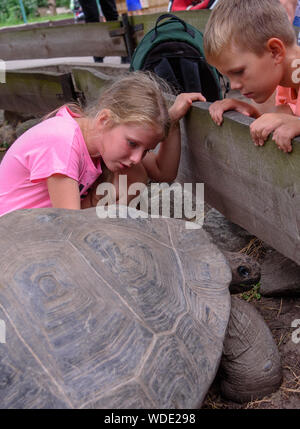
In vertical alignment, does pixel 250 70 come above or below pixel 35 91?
above

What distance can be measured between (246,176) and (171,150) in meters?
0.55

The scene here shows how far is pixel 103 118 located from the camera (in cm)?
218

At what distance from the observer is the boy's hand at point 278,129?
154 cm

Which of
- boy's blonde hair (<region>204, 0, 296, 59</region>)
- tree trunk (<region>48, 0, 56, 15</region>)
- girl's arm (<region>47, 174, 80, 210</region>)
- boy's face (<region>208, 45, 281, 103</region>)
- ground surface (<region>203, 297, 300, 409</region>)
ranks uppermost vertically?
boy's blonde hair (<region>204, 0, 296, 59</region>)

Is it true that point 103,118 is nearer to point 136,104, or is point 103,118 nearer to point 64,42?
point 136,104

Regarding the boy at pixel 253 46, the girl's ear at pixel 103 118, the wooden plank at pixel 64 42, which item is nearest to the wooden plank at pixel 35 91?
the wooden plank at pixel 64 42

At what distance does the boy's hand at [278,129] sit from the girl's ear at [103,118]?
0.76 metres

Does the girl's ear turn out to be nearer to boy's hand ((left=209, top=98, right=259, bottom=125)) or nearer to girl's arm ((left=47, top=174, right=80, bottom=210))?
girl's arm ((left=47, top=174, right=80, bottom=210))

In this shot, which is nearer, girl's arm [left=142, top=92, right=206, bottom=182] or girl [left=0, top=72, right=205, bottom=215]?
girl [left=0, top=72, right=205, bottom=215]

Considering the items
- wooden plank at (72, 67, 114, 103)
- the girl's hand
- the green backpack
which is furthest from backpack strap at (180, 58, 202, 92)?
the girl's hand

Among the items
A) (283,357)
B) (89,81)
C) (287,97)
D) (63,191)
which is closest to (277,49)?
(287,97)

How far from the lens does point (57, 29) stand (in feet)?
16.2

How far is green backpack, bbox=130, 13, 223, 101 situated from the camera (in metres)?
2.81

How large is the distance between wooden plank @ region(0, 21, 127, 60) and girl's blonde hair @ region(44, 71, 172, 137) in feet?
7.68
